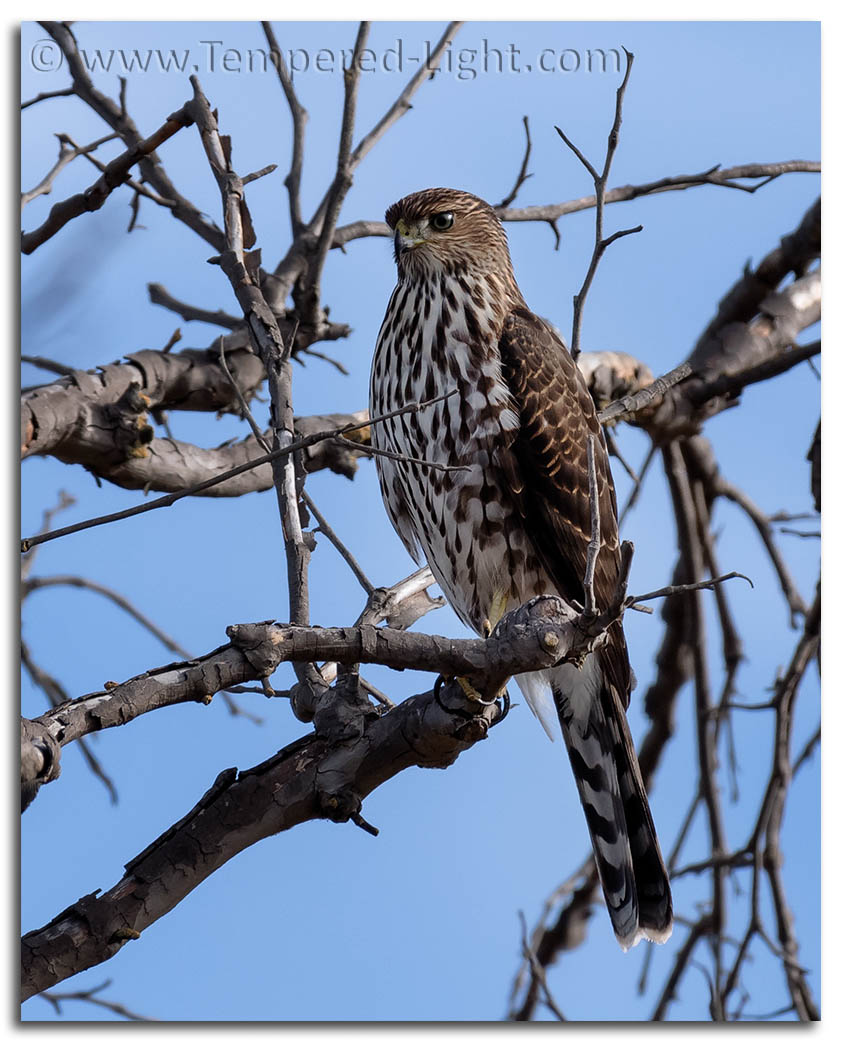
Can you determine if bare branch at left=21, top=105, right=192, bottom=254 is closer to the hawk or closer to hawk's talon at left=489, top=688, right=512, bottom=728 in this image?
the hawk

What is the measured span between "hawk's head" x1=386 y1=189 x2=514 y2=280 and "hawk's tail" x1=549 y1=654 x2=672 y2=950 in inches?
34.7

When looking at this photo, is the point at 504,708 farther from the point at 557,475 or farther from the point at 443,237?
the point at 443,237

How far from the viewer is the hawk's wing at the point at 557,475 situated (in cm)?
224

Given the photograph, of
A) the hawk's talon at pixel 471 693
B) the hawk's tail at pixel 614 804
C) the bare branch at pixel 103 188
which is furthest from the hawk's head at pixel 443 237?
the hawk's talon at pixel 471 693

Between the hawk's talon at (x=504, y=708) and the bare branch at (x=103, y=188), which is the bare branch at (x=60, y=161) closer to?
the bare branch at (x=103, y=188)

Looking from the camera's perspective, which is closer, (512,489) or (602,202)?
(602,202)

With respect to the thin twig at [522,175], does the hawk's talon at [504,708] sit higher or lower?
lower

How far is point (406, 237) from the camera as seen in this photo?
2.62 meters

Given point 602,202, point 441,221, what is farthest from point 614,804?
point 441,221

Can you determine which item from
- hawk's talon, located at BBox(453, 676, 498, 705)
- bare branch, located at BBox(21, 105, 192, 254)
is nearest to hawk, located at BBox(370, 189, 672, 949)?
hawk's talon, located at BBox(453, 676, 498, 705)

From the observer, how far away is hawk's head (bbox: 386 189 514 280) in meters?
2.60

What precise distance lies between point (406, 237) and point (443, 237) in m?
0.08

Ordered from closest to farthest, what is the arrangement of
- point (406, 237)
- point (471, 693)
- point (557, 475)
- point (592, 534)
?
point (592, 534) → point (471, 693) → point (557, 475) → point (406, 237)

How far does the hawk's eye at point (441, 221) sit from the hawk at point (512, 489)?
0.03 metres
